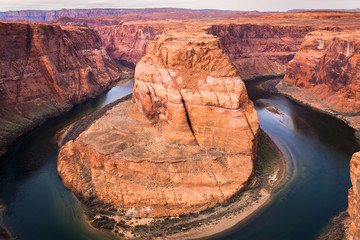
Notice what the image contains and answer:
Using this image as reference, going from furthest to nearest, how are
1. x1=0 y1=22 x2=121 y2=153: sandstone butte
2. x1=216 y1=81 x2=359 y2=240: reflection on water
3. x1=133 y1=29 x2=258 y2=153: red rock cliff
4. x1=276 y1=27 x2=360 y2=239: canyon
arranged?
x1=276 y1=27 x2=360 y2=239: canyon
x1=0 y1=22 x2=121 y2=153: sandstone butte
x1=133 y1=29 x2=258 y2=153: red rock cliff
x1=216 y1=81 x2=359 y2=240: reflection on water

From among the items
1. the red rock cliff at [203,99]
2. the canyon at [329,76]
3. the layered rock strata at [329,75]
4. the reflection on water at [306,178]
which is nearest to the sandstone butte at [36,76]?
the red rock cliff at [203,99]

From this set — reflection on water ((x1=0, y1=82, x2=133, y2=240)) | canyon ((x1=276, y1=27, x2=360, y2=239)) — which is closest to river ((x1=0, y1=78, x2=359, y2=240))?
reflection on water ((x1=0, y1=82, x2=133, y2=240))

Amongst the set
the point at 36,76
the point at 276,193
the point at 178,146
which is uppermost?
the point at 36,76

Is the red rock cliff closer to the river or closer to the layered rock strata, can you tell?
the river

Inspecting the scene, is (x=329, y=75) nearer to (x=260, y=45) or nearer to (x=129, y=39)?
(x=260, y=45)

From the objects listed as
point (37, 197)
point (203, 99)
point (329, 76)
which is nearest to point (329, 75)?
point (329, 76)

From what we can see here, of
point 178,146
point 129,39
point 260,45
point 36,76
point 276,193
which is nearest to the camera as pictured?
point 276,193

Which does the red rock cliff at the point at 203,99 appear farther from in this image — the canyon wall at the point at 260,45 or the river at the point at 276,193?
the canyon wall at the point at 260,45
